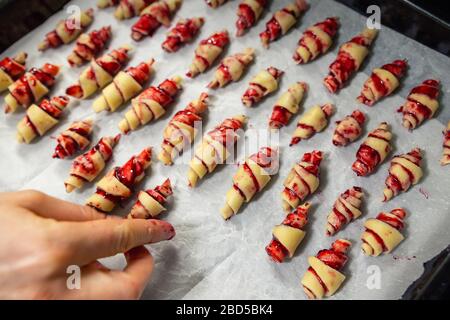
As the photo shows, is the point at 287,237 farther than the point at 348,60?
No

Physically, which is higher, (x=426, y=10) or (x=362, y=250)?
(x=426, y=10)

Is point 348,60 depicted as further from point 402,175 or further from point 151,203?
point 151,203

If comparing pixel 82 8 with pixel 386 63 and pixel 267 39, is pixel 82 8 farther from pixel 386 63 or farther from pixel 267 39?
pixel 386 63

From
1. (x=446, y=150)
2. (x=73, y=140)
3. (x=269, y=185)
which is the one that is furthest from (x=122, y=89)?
(x=446, y=150)

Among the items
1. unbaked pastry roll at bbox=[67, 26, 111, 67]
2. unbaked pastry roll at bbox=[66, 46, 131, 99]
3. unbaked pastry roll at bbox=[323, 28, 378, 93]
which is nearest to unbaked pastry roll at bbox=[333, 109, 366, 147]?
unbaked pastry roll at bbox=[323, 28, 378, 93]
